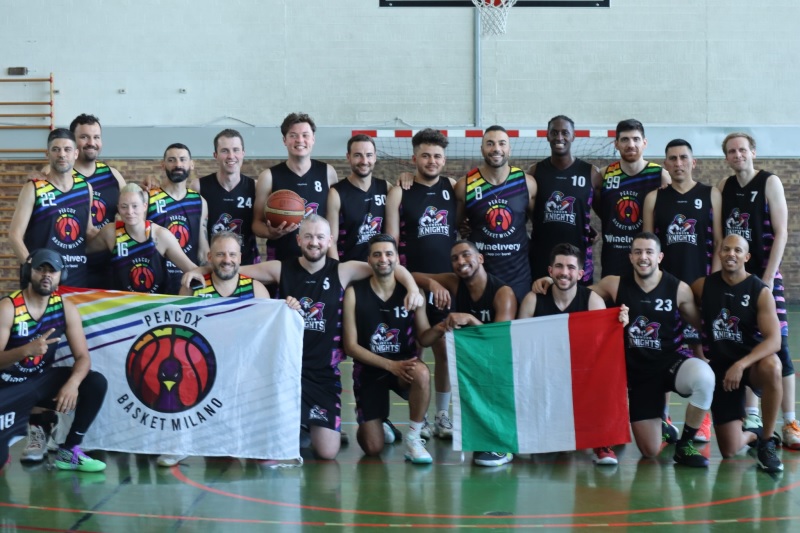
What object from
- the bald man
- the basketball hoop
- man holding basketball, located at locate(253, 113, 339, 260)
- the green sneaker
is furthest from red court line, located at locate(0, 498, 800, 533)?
the basketball hoop

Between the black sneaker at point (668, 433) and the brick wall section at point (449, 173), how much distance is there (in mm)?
8053

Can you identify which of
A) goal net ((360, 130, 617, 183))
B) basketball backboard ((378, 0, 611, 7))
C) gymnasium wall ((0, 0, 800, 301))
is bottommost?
goal net ((360, 130, 617, 183))

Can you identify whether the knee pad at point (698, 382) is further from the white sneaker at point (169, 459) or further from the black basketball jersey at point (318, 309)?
the white sneaker at point (169, 459)

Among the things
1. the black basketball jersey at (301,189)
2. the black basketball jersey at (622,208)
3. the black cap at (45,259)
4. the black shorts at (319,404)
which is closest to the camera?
the black cap at (45,259)

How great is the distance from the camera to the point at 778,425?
6.51 meters

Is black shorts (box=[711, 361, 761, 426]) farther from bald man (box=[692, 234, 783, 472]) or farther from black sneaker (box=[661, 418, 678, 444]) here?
black sneaker (box=[661, 418, 678, 444])

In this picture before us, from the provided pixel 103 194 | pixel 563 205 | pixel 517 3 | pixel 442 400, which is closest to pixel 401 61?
pixel 517 3

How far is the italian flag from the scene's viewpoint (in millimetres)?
5652

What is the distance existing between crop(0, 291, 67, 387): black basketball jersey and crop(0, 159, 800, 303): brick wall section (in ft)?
28.7

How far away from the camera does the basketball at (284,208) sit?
21.0 ft

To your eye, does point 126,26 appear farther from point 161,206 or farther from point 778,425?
point 778,425

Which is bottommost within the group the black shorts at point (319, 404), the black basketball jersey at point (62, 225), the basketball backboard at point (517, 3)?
the black shorts at point (319, 404)

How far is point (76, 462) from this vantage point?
543 centimetres

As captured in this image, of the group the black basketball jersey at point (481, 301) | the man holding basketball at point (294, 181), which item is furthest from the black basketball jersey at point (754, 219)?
the man holding basketball at point (294, 181)
